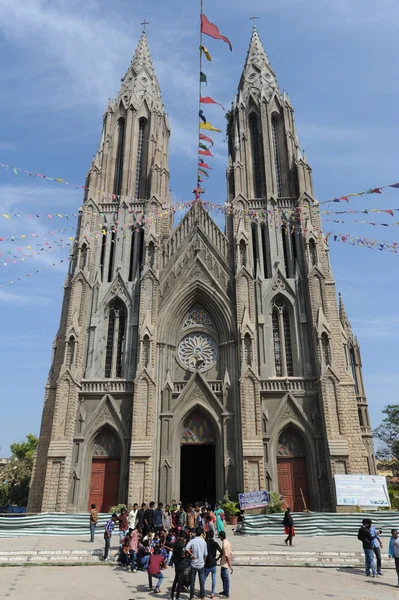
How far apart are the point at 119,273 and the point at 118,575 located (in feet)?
66.3

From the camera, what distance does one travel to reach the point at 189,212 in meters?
31.2

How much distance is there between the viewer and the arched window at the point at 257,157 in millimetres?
32219

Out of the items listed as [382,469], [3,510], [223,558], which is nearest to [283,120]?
[223,558]

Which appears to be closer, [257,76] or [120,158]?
[120,158]

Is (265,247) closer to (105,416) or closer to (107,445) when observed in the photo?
(105,416)

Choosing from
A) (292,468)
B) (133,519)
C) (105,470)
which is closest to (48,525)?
(133,519)

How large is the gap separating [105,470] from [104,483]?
66cm

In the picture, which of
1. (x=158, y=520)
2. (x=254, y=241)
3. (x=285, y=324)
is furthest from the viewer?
(x=254, y=241)

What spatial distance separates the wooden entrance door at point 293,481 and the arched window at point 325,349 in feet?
17.9

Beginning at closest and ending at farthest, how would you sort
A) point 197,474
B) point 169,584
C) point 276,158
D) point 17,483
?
point 169,584
point 197,474
point 276,158
point 17,483

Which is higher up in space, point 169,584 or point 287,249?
point 287,249

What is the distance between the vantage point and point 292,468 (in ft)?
80.2

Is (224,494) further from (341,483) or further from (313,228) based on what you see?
(313,228)

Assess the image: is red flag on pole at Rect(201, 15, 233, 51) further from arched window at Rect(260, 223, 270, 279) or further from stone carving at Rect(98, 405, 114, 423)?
stone carving at Rect(98, 405, 114, 423)
